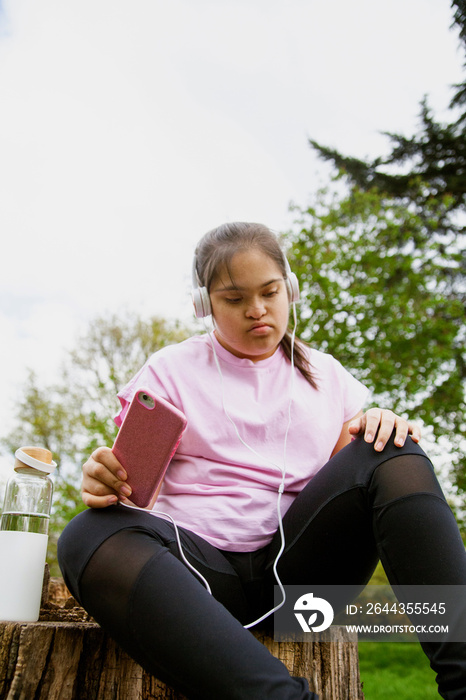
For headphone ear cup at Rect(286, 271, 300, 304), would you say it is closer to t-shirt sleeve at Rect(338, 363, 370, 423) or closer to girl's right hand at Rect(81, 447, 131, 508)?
t-shirt sleeve at Rect(338, 363, 370, 423)

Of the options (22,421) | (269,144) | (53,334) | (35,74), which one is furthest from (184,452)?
(22,421)

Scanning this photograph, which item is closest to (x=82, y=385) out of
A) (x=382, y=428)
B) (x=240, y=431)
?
(x=240, y=431)

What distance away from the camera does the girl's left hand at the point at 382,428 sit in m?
1.39

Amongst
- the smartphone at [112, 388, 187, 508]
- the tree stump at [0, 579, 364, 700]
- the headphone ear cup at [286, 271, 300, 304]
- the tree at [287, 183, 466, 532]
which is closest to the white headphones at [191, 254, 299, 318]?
the headphone ear cup at [286, 271, 300, 304]

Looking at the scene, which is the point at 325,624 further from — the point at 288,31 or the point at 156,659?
the point at 288,31

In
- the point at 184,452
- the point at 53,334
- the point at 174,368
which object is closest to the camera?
the point at 184,452

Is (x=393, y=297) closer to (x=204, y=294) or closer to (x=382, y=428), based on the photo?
(x=204, y=294)

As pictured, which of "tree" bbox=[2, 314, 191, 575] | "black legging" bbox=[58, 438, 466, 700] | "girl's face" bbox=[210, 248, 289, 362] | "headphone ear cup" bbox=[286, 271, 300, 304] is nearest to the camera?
"black legging" bbox=[58, 438, 466, 700]

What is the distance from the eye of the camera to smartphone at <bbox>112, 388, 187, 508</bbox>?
1466 mm

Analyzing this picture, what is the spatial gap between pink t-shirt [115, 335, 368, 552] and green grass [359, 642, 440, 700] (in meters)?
3.64

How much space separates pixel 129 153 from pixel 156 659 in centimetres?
694

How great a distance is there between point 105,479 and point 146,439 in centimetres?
14

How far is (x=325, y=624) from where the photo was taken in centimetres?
154

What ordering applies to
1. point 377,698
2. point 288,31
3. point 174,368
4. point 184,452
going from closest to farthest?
point 184,452, point 174,368, point 377,698, point 288,31
